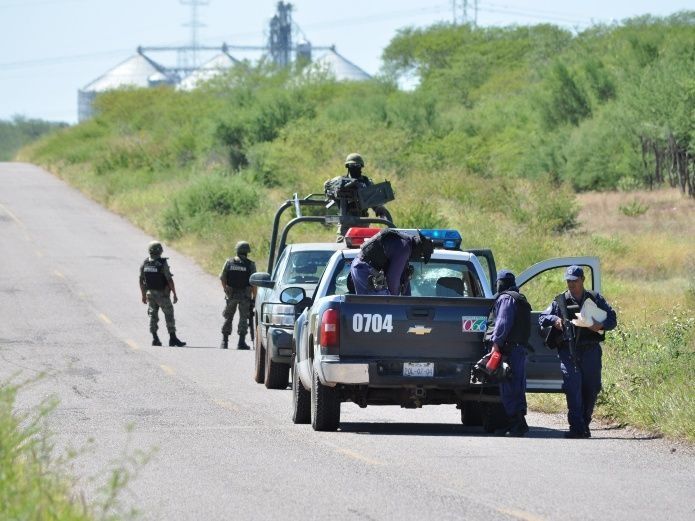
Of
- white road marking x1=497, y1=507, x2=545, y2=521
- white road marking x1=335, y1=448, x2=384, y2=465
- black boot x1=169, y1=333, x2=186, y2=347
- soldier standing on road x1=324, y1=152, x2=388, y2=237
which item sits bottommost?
black boot x1=169, y1=333, x2=186, y2=347

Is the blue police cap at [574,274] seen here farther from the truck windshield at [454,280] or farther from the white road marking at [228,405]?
the white road marking at [228,405]

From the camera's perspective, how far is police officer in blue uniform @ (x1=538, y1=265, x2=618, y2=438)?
14.0 meters

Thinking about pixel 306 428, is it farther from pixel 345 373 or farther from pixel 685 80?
pixel 685 80

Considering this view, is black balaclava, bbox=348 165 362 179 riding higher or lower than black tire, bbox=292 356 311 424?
higher

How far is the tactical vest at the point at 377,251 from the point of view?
46.3 ft

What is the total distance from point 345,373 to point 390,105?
6106 centimetres

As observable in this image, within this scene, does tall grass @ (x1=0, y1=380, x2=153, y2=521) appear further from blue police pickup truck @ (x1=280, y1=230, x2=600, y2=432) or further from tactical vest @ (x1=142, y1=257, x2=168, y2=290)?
tactical vest @ (x1=142, y1=257, x2=168, y2=290)

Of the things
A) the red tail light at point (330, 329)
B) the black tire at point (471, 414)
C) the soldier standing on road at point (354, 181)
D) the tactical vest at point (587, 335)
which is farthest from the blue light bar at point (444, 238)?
the soldier standing on road at point (354, 181)

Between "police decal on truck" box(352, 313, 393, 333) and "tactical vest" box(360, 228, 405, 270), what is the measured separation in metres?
0.97

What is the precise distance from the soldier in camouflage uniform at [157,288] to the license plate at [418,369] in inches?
466

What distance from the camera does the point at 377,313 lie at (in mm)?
13312

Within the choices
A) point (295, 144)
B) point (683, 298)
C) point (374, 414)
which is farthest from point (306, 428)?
point (295, 144)

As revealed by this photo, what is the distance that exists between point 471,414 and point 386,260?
1962 mm

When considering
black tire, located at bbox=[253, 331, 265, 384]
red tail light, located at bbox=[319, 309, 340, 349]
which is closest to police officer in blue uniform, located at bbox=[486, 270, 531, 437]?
Answer: red tail light, located at bbox=[319, 309, 340, 349]
